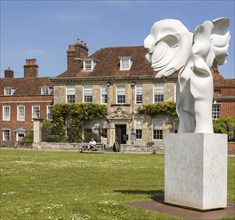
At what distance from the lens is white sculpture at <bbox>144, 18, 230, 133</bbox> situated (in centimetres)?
844

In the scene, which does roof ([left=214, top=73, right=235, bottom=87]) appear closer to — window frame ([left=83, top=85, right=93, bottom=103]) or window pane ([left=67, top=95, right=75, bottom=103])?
window frame ([left=83, top=85, right=93, bottom=103])

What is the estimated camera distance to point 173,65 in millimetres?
8805

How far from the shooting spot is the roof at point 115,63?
1575 inches

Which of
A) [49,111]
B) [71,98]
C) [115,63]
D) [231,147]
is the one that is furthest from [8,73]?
[231,147]

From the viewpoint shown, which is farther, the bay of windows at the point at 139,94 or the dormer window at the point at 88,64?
the dormer window at the point at 88,64

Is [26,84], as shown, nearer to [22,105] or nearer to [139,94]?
[22,105]

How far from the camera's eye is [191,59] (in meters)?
8.83

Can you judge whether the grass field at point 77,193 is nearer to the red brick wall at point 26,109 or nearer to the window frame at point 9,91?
the red brick wall at point 26,109

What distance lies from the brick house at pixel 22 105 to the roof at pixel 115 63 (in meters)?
5.80

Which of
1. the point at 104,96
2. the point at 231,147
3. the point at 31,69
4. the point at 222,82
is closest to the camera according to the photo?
the point at 231,147

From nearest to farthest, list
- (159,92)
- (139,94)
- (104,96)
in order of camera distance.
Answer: (159,92) < (139,94) < (104,96)

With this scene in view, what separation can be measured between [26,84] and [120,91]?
13700mm

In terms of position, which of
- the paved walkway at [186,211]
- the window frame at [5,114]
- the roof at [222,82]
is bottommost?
the paved walkway at [186,211]

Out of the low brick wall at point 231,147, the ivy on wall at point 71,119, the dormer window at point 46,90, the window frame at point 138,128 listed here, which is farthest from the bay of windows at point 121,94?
the low brick wall at point 231,147
